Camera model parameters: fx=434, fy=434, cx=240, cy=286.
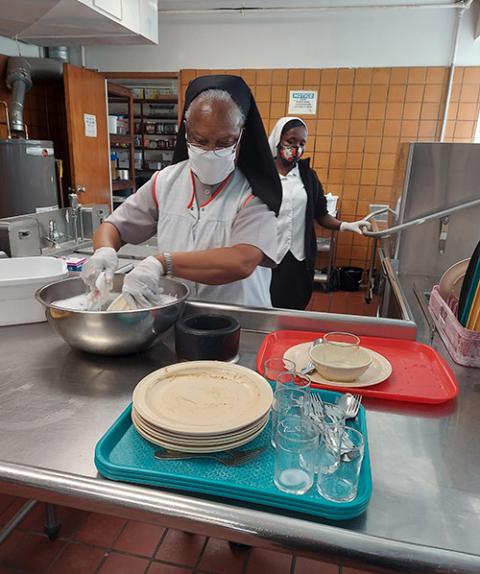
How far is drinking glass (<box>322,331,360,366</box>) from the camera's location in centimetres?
98

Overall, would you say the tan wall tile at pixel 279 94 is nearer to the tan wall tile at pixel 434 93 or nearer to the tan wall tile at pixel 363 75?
the tan wall tile at pixel 363 75

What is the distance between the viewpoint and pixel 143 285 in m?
1.11

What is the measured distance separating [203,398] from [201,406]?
0.03m

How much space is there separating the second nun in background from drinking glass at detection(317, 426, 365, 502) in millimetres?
1918

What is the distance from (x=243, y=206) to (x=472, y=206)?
3.88ft

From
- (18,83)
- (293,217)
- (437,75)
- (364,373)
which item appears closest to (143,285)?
(364,373)

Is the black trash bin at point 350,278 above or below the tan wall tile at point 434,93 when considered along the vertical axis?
below

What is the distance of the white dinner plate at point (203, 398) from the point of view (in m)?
0.70

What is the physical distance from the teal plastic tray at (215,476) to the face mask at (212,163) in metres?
0.86

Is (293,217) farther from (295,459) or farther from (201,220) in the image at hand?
(295,459)

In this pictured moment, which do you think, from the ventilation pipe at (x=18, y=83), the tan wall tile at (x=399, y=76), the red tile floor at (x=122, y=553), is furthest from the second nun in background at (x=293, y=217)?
the ventilation pipe at (x=18, y=83)

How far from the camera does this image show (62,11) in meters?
2.84

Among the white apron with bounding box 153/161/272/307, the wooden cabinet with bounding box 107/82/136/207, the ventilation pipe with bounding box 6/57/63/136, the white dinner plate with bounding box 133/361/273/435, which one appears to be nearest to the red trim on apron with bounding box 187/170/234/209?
the white apron with bounding box 153/161/272/307

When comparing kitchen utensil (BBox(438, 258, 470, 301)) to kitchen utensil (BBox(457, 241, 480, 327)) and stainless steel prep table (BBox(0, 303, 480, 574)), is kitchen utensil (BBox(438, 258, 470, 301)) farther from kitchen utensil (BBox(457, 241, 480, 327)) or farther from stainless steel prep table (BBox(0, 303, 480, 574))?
stainless steel prep table (BBox(0, 303, 480, 574))
